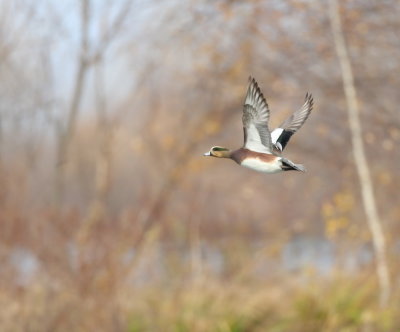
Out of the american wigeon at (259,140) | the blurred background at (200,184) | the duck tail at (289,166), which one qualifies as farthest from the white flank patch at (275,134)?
the blurred background at (200,184)

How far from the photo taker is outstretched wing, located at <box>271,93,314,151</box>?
1.22 m

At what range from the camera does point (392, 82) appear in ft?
36.6

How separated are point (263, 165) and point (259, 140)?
0.34ft

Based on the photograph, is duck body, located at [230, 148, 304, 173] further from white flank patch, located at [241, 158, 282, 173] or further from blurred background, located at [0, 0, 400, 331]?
blurred background, located at [0, 0, 400, 331]

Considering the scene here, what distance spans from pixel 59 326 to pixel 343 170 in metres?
5.67

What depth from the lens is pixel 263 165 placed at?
3.51ft

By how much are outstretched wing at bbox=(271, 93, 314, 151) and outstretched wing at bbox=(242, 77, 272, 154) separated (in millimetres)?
36

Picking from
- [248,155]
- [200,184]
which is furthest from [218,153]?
[200,184]

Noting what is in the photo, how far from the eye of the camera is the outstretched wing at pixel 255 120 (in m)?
1.15

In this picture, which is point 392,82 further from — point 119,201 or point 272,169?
point 119,201

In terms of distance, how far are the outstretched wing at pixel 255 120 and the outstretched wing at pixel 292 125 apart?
0.04m

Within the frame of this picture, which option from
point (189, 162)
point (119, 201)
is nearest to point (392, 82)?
point (189, 162)

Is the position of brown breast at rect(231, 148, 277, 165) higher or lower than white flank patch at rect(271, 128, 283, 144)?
lower

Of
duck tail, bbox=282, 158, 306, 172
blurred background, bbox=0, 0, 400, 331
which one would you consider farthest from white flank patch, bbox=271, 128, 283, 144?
blurred background, bbox=0, 0, 400, 331
